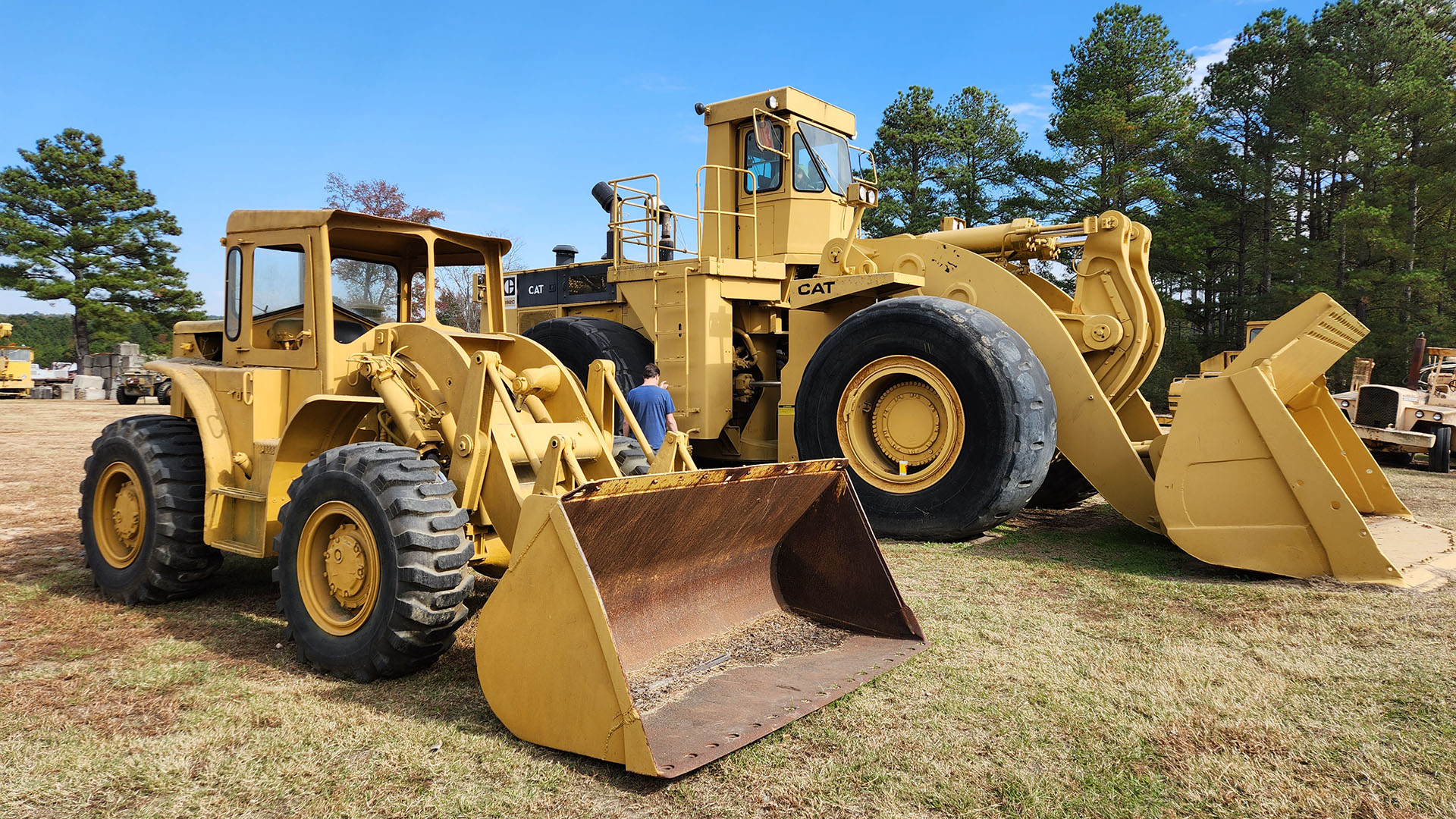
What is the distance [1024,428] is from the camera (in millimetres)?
6891

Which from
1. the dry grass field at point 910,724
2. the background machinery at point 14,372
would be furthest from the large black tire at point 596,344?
the background machinery at point 14,372

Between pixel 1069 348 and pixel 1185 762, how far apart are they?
4.52 meters

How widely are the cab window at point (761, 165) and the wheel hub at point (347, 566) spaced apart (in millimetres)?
6993

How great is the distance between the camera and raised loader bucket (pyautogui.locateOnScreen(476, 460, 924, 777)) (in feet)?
11.2

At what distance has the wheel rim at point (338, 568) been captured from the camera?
432 cm

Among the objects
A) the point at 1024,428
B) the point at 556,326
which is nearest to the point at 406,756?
the point at 1024,428

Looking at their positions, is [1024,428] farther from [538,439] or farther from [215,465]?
[215,465]

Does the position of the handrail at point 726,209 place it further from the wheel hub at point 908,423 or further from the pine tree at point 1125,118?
the pine tree at point 1125,118

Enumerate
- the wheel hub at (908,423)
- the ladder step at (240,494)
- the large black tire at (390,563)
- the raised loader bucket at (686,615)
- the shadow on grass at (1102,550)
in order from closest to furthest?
the raised loader bucket at (686,615)
the large black tire at (390,563)
the ladder step at (240,494)
the shadow on grass at (1102,550)
the wheel hub at (908,423)

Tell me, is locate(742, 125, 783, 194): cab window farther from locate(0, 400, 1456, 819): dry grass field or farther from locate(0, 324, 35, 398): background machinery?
locate(0, 324, 35, 398): background machinery

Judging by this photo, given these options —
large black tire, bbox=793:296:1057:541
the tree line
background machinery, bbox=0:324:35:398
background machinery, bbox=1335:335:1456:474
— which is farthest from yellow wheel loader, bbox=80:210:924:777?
background machinery, bbox=0:324:35:398

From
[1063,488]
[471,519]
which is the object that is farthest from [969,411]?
[471,519]

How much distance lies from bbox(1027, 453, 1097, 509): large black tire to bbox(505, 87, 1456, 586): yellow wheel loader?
25 millimetres

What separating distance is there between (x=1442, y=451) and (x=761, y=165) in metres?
11.7
